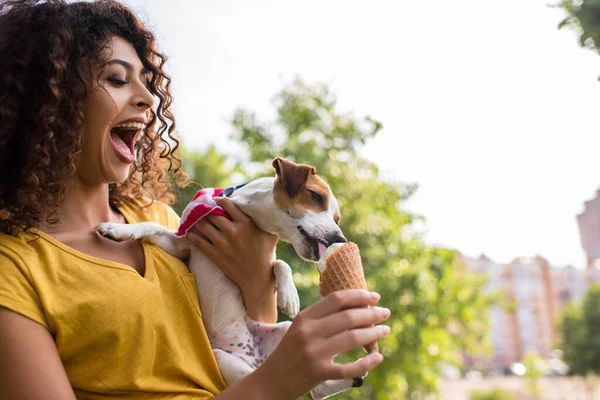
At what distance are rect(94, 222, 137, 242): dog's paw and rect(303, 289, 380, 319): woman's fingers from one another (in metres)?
0.73

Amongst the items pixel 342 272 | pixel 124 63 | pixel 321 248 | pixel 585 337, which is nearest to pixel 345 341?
pixel 342 272

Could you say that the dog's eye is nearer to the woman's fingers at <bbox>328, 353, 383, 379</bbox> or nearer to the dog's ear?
the dog's ear

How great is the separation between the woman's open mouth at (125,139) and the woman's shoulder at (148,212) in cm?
29

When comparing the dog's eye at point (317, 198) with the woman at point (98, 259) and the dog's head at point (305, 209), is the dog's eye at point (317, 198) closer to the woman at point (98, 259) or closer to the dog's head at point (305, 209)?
the dog's head at point (305, 209)

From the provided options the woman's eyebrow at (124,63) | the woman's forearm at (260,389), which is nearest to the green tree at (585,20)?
the woman's forearm at (260,389)

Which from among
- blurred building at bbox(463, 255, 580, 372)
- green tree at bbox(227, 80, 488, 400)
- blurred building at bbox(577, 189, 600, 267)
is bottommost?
blurred building at bbox(463, 255, 580, 372)

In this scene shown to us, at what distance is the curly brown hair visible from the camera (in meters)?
1.52

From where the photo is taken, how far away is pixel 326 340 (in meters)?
1.13

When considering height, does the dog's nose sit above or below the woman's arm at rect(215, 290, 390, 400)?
above

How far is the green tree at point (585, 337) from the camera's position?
30.9 meters

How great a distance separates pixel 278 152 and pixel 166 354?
647cm

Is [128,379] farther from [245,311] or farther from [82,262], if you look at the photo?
[245,311]

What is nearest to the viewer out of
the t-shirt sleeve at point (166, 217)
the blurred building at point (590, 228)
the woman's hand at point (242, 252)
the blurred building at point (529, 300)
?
the woman's hand at point (242, 252)

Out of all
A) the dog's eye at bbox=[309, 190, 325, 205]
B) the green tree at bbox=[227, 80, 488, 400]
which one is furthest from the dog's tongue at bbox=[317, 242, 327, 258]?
the green tree at bbox=[227, 80, 488, 400]
